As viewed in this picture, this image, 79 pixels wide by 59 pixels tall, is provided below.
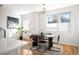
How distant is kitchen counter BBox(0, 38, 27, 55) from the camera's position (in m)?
1.16

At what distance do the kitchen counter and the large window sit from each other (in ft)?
1.54

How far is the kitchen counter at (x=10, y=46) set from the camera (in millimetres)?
1158


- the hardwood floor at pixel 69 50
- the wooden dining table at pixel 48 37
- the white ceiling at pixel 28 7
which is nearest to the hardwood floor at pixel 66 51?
the hardwood floor at pixel 69 50

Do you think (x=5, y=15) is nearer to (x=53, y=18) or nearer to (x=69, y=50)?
(x=53, y=18)

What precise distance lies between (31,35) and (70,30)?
55 cm

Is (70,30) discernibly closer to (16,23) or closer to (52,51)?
(52,51)

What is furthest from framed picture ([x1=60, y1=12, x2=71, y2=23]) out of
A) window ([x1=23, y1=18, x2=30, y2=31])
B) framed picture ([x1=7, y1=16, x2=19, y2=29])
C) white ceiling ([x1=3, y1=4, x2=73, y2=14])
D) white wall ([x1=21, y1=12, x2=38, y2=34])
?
framed picture ([x1=7, y1=16, x2=19, y2=29])

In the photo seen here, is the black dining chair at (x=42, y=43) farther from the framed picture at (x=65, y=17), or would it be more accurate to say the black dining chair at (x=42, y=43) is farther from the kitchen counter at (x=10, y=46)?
the framed picture at (x=65, y=17)

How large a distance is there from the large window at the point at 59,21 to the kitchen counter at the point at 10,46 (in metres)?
0.47

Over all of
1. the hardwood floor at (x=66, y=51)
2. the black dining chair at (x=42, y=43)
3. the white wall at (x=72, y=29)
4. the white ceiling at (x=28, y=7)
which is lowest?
the hardwood floor at (x=66, y=51)

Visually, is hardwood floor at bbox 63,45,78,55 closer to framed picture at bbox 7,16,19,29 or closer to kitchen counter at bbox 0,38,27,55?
kitchen counter at bbox 0,38,27,55

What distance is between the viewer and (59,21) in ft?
3.92

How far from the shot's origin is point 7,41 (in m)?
1.21
